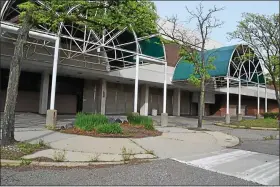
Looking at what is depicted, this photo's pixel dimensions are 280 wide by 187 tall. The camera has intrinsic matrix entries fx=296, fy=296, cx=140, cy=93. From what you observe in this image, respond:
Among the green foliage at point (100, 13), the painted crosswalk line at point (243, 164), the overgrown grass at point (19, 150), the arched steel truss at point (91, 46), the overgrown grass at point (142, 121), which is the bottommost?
the painted crosswalk line at point (243, 164)

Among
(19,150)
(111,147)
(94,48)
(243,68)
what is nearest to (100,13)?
(111,147)

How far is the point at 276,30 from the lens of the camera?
1052 inches

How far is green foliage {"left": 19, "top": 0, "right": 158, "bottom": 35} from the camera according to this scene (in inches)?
381

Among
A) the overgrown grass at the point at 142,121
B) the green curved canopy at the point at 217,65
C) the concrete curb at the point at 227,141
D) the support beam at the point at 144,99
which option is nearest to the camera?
the concrete curb at the point at 227,141

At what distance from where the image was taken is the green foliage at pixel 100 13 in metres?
9.68

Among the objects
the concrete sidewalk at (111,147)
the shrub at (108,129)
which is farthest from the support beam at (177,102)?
the shrub at (108,129)

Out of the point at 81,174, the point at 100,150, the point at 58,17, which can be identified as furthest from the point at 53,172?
the point at 58,17

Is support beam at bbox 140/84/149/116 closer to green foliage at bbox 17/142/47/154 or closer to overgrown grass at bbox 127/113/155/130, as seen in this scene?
overgrown grass at bbox 127/113/155/130

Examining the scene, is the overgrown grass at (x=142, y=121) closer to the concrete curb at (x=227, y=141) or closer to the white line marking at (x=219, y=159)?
the concrete curb at (x=227, y=141)

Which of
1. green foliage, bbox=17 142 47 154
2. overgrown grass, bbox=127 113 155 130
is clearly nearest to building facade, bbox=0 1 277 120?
overgrown grass, bbox=127 113 155 130

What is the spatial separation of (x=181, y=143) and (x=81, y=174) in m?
6.25

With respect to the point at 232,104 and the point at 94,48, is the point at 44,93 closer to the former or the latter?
the point at 94,48

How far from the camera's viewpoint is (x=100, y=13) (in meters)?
11.4

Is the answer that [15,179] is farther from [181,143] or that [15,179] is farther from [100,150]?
[181,143]
